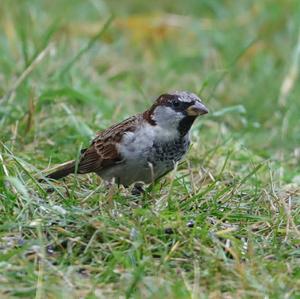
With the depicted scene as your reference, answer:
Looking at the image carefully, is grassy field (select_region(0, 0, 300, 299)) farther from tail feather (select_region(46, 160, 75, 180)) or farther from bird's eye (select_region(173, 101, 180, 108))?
bird's eye (select_region(173, 101, 180, 108))

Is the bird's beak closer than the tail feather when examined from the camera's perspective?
Yes

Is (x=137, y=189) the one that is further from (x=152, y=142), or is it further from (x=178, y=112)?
(x=178, y=112)

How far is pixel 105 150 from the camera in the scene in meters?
5.08

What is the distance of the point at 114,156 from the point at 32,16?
3.38 m

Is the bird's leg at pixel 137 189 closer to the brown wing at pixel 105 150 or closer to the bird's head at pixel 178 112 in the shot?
the brown wing at pixel 105 150

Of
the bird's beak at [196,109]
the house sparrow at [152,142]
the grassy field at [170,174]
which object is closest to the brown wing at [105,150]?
the house sparrow at [152,142]

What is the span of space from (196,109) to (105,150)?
1.78 ft

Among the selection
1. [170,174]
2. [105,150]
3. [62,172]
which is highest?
[105,150]

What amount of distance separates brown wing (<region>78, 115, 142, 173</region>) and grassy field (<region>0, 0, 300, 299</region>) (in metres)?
0.12

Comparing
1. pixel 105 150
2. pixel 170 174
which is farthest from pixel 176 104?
pixel 170 174

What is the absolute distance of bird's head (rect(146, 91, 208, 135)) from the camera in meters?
4.87

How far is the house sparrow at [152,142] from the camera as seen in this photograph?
482 cm

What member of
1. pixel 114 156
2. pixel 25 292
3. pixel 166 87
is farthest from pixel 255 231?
pixel 166 87

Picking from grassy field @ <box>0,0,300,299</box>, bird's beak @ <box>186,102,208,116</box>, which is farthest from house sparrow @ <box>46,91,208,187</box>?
grassy field @ <box>0,0,300,299</box>
